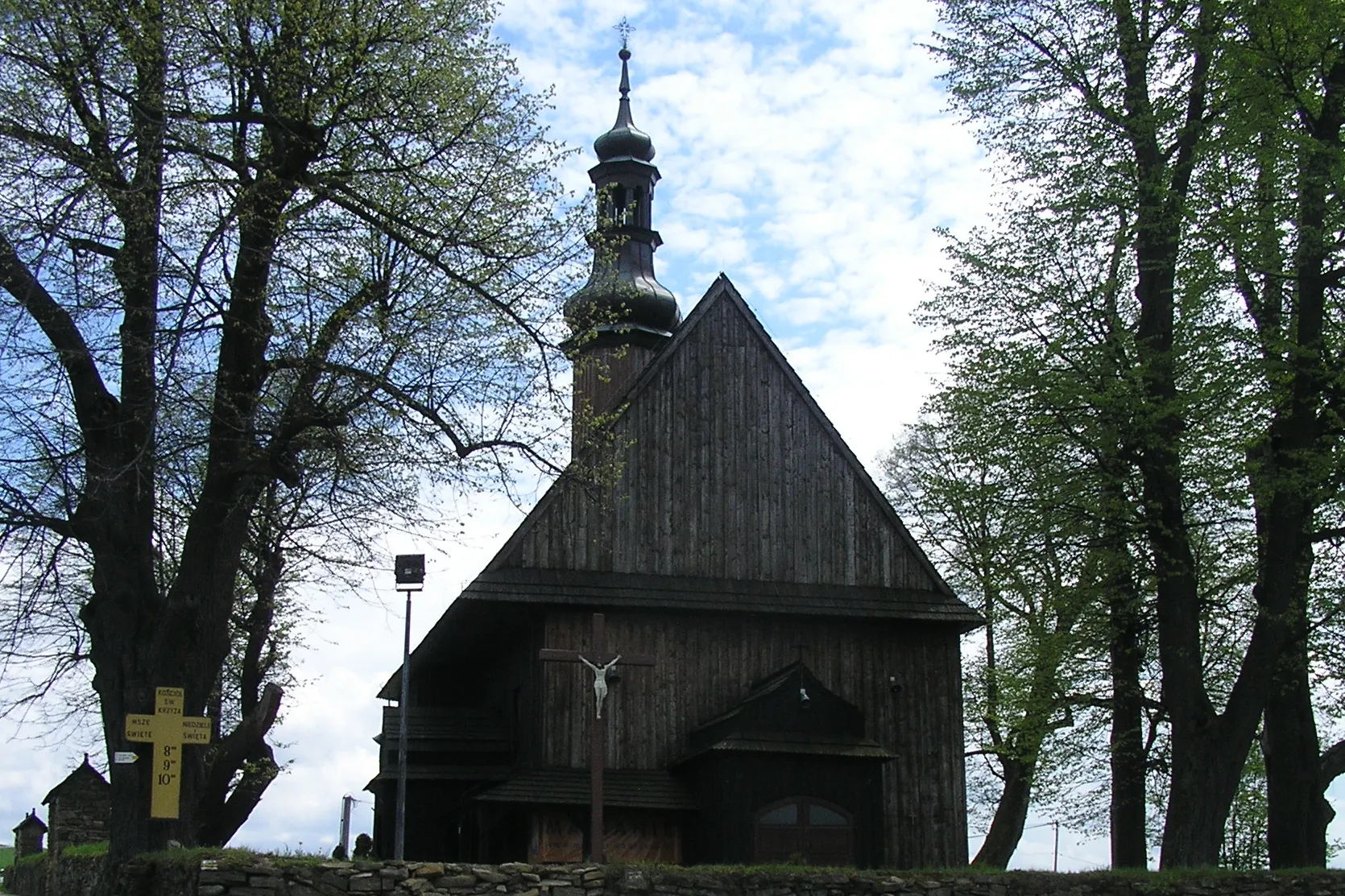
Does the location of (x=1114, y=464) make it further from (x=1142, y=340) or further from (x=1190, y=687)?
(x=1190, y=687)

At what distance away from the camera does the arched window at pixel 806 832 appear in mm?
21156

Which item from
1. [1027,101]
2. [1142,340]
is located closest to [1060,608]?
[1142,340]

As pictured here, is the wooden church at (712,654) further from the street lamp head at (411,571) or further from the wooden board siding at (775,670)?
the street lamp head at (411,571)

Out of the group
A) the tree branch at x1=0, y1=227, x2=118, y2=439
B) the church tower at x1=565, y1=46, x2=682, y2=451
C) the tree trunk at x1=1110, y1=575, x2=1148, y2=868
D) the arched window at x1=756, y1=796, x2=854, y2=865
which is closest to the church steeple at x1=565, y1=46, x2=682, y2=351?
the church tower at x1=565, y1=46, x2=682, y2=451

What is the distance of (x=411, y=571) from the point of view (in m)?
21.8

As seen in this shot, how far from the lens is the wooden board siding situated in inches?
870

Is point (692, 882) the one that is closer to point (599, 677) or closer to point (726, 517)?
point (599, 677)

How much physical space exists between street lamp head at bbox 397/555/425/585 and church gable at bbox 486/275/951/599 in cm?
169

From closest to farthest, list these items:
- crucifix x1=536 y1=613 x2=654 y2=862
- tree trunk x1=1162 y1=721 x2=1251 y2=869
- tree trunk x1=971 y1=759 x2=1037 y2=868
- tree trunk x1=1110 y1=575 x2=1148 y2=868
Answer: tree trunk x1=1162 y1=721 x2=1251 y2=869
crucifix x1=536 y1=613 x2=654 y2=862
tree trunk x1=1110 y1=575 x2=1148 y2=868
tree trunk x1=971 y1=759 x2=1037 y2=868

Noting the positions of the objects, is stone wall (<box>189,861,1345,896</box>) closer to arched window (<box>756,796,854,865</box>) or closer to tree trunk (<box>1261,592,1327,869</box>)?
tree trunk (<box>1261,592,1327,869</box>)

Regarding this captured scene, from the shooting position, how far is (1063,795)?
30.8 metres

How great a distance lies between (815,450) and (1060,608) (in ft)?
14.7

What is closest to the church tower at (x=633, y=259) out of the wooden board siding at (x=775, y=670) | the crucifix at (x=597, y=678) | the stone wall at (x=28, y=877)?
the wooden board siding at (x=775, y=670)

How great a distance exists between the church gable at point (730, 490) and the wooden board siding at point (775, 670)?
2.60 ft
